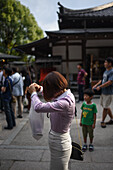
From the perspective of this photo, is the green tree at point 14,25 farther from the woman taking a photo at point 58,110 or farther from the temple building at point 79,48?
the woman taking a photo at point 58,110

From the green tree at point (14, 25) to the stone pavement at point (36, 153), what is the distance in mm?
16514

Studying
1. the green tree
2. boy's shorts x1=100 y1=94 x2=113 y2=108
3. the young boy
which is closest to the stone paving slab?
the young boy

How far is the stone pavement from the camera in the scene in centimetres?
278

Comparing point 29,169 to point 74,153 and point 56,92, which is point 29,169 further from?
point 56,92

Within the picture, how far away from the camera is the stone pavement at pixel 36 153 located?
9.13 feet

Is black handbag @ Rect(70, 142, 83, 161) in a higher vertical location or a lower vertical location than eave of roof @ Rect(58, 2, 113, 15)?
lower

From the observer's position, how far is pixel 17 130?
4.59 m

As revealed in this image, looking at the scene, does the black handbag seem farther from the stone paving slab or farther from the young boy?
the young boy

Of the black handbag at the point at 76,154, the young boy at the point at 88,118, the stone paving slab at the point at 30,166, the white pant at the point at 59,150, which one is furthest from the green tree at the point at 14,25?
the white pant at the point at 59,150

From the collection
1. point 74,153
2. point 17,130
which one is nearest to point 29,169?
point 74,153

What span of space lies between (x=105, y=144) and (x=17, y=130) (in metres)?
2.35

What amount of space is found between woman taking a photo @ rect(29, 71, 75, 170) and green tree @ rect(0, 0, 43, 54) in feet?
60.8

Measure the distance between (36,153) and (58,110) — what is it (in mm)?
1993

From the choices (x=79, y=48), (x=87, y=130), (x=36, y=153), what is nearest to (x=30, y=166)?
(x=36, y=153)
